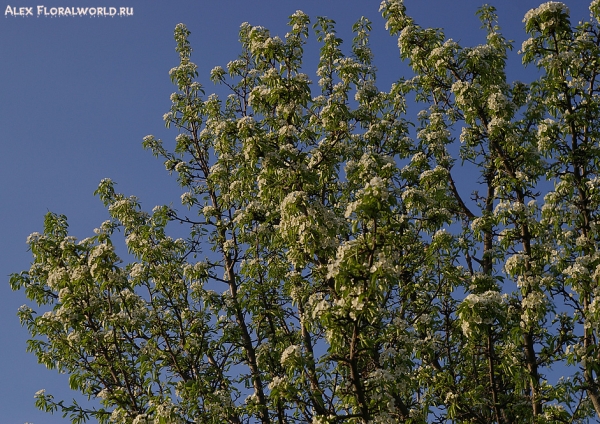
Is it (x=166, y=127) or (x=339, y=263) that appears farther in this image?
(x=166, y=127)

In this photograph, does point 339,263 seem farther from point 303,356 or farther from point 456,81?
point 456,81

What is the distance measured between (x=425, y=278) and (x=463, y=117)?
4397mm

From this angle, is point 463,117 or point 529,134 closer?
point 529,134

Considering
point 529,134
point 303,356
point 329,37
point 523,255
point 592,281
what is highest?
point 329,37

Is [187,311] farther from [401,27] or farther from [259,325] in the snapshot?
[401,27]

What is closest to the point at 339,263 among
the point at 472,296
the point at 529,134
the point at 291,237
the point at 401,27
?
the point at 291,237

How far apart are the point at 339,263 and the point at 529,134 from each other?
7.79 metres

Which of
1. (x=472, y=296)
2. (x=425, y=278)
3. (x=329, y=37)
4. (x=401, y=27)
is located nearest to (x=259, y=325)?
(x=425, y=278)

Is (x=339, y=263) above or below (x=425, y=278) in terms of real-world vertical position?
below

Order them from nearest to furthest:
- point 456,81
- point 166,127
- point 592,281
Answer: point 592,281 → point 456,81 → point 166,127

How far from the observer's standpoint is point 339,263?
1055 centimetres

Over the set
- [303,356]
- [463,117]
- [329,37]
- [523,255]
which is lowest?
[303,356]

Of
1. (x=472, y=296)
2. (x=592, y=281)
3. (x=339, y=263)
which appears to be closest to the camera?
(x=339, y=263)

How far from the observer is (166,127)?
19.2 meters
